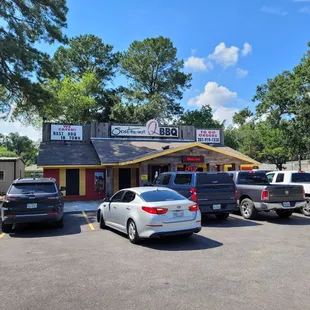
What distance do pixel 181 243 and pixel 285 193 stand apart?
5.25m

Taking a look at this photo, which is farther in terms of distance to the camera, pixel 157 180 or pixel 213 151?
pixel 213 151

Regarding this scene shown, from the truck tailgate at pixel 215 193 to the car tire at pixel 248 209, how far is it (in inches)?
39.6

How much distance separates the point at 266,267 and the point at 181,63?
4264cm

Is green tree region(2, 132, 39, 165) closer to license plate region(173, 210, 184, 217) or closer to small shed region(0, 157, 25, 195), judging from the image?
small shed region(0, 157, 25, 195)

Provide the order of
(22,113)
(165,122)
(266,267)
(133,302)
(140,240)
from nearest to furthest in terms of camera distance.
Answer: (133,302) → (266,267) → (140,240) → (22,113) → (165,122)

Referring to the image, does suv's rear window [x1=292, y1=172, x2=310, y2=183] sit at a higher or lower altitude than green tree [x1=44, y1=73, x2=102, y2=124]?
lower

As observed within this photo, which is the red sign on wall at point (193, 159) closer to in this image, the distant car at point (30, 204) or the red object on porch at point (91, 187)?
the red object on porch at point (91, 187)

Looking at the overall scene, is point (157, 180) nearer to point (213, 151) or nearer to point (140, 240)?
point (140, 240)

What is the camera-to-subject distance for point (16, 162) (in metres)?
29.1

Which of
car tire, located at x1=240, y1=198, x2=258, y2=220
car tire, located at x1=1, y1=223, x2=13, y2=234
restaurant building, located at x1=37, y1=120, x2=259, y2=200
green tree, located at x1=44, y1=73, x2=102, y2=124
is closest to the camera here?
car tire, located at x1=1, y1=223, x2=13, y2=234

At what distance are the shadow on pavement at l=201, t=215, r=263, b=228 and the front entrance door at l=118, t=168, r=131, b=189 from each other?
10.7 metres

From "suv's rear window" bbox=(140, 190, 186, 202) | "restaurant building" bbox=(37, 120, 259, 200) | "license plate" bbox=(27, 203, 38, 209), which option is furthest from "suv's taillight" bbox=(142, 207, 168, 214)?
"restaurant building" bbox=(37, 120, 259, 200)

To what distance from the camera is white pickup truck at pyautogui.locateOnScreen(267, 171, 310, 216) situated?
499 inches

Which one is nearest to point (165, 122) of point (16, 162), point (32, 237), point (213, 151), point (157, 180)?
point (16, 162)
